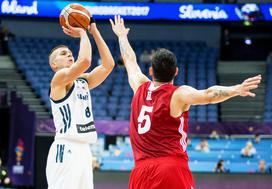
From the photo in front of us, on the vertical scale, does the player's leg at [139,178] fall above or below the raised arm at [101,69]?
below

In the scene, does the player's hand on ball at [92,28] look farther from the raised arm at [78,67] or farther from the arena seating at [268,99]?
the arena seating at [268,99]

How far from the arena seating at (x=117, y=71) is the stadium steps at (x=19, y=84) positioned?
0.20 meters

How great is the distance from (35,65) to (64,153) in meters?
16.8

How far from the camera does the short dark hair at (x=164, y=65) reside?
4.02 m

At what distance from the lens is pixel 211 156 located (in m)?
15.8

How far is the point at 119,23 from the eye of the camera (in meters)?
5.10

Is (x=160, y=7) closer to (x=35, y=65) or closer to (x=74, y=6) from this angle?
(x=35, y=65)

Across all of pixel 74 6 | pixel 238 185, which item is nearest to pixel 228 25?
pixel 238 185

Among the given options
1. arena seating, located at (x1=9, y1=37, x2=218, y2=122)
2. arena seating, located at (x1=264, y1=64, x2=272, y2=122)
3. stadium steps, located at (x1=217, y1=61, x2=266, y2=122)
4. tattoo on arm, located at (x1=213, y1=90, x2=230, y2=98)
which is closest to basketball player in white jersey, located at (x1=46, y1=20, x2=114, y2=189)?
tattoo on arm, located at (x1=213, y1=90, x2=230, y2=98)

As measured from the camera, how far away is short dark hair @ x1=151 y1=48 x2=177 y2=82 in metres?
4.02

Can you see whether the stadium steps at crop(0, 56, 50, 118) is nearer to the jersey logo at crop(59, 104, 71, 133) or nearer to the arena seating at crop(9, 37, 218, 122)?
the arena seating at crop(9, 37, 218, 122)

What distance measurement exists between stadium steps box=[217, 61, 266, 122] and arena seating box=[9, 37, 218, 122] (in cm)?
58

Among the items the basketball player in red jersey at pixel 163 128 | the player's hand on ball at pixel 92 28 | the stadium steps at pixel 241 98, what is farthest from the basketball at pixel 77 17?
the stadium steps at pixel 241 98

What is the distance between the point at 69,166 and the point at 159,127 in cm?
117
